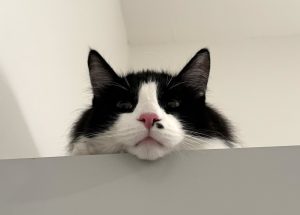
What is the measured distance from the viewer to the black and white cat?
0.73m

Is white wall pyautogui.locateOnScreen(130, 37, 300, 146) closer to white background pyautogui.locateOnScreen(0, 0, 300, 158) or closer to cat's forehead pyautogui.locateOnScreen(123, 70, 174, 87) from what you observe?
white background pyautogui.locateOnScreen(0, 0, 300, 158)

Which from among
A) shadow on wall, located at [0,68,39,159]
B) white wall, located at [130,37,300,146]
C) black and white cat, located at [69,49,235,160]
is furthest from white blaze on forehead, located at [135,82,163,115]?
white wall, located at [130,37,300,146]

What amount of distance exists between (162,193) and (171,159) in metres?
0.06

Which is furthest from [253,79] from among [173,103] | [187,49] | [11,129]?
[11,129]

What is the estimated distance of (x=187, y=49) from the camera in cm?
203

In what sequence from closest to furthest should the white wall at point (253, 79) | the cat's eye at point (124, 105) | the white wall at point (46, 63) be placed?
the cat's eye at point (124, 105)
the white wall at point (46, 63)
the white wall at point (253, 79)

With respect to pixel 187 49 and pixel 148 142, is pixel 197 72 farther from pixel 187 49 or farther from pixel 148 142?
pixel 187 49

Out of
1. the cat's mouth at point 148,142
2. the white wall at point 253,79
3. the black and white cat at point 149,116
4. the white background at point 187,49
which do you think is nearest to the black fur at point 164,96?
the black and white cat at point 149,116

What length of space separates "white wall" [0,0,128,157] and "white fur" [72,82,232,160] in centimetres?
20

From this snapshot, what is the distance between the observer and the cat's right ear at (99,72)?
898 millimetres

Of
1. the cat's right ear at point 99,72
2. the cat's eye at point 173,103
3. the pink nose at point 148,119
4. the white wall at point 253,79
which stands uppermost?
the cat's right ear at point 99,72

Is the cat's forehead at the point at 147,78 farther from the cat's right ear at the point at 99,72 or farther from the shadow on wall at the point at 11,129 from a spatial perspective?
the shadow on wall at the point at 11,129
